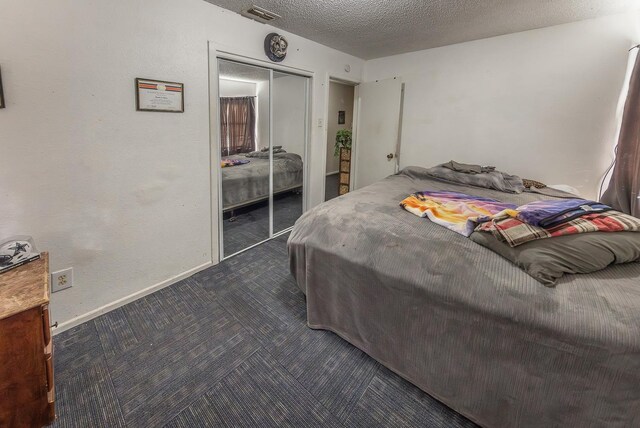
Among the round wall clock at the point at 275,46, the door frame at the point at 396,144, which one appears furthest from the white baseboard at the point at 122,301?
the door frame at the point at 396,144

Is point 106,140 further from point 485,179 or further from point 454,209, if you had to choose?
point 485,179

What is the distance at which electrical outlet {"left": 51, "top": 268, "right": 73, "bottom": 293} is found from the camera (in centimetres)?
182

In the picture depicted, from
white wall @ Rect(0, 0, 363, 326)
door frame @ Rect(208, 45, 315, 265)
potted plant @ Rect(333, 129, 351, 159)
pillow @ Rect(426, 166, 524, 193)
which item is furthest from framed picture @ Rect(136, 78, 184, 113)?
potted plant @ Rect(333, 129, 351, 159)

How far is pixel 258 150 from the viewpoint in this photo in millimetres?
3037

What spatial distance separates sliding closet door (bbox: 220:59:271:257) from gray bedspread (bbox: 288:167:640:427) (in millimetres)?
1247

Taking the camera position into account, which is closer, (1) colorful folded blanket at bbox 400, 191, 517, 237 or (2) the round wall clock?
(1) colorful folded blanket at bbox 400, 191, 517, 237

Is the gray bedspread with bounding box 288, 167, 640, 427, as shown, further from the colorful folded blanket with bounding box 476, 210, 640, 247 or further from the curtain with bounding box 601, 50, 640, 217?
the curtain with bounding box 601, 50, 640, 217

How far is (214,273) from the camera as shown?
8.64 ft

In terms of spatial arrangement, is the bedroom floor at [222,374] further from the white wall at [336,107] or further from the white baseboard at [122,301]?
the white wall at [336,107]

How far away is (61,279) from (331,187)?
430 cm

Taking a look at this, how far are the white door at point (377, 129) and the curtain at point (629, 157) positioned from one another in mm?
2167

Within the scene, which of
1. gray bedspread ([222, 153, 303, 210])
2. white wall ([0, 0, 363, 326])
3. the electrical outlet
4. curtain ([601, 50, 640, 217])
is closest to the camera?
white wall ([0, 0, 363, 326])

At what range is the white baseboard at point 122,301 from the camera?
1.90m

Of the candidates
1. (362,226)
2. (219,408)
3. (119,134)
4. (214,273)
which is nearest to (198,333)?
(219,408)
